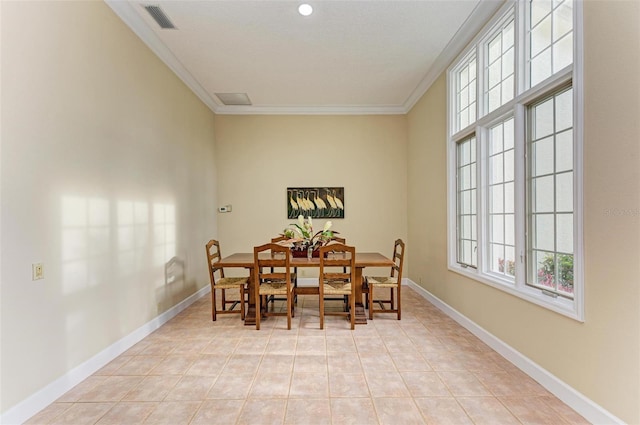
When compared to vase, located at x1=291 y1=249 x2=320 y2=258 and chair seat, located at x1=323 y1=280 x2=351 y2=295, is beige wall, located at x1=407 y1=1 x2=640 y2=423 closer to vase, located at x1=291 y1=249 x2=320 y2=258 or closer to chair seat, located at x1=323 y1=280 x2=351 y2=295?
chair seat, located at x1=323 y1=280 x2=351 y2=295

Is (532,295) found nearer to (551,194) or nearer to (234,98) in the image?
(551,194)

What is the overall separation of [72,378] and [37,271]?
0.91 m

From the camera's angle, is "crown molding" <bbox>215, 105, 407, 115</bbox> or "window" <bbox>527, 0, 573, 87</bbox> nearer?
"window" <bbox>527, 0, 573, 87</bbox>

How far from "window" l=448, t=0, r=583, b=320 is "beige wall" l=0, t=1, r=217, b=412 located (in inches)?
139

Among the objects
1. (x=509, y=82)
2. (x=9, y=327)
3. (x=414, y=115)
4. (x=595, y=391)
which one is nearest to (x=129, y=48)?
(x=9, y=327)

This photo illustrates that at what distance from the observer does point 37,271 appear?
7.21ft

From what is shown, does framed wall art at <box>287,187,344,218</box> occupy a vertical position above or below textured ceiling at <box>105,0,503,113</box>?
below

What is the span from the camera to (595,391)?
78.7 inches

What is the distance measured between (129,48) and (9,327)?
268 cm

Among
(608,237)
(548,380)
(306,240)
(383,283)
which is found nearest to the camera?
(608,237)

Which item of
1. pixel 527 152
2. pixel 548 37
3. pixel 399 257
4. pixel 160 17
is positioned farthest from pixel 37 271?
pixel 548 37

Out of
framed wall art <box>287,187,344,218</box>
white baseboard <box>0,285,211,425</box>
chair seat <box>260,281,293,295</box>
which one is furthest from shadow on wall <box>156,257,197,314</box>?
framed wall art <box>287,187,344,218</box>

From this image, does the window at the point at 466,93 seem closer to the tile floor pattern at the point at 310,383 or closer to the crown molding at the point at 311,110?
the crown molding at the point at 311,110

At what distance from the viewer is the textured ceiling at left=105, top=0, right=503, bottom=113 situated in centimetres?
316
